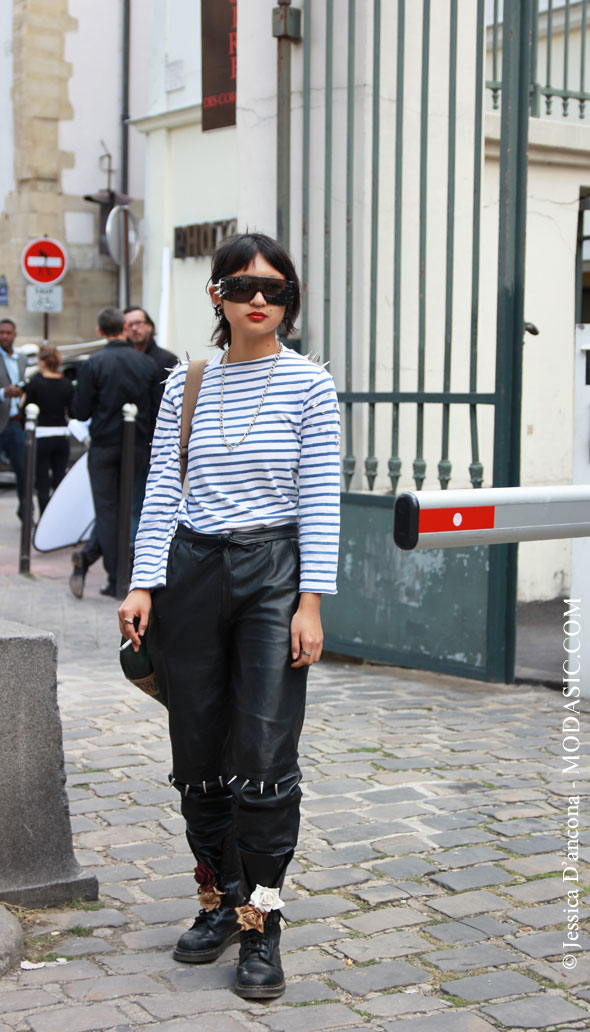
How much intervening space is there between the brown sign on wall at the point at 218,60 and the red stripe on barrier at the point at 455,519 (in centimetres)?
606

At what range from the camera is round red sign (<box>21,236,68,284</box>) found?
53.1 ft

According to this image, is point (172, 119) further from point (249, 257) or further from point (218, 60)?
point (249, 257)

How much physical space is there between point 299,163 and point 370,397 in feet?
4.42

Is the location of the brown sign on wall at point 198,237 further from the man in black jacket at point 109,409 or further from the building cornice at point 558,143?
the building cornice at point 558,143

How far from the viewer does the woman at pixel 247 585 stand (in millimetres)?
3270

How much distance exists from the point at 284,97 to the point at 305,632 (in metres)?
4.62

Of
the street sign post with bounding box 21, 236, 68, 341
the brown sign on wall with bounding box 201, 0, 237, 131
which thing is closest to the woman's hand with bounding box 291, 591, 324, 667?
the brown sign on wall with bounding box 201, 0, 237, 131

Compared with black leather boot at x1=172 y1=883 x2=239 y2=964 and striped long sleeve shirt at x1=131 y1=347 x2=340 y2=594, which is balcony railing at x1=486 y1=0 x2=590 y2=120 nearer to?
striped long sleeve shirt at x1=131 y1=347 x2=340 y2=594

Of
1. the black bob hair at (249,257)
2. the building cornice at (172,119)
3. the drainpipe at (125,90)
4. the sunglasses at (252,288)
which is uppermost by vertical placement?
the drainpipe at (125,90)

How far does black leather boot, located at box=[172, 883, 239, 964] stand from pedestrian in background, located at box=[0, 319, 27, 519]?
27.8ft

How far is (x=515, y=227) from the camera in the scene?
6438 millimetres

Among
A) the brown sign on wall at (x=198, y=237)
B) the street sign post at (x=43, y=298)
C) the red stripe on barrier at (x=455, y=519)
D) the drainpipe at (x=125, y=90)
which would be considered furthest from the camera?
the drainpipe at (x=125, y=90)

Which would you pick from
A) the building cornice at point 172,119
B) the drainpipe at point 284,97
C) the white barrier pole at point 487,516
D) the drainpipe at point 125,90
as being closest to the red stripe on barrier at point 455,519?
the white barrier pole at point 487,516

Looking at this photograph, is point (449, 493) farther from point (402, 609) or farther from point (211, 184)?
point (211, 184)
